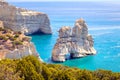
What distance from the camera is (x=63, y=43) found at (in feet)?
160

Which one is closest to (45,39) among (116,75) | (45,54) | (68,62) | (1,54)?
(45,54)

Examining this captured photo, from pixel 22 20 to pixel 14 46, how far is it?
1173 inches

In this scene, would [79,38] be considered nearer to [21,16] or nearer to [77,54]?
[77,54]

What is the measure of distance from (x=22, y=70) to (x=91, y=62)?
80.3ft

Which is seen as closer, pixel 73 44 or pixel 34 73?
pixel 34 73

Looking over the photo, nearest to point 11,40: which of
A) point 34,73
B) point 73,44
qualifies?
point 73,44

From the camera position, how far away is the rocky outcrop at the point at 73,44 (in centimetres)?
4778

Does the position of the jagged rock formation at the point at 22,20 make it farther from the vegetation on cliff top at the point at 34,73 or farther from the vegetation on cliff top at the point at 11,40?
the vegetation on cliff top at the point at 34,73

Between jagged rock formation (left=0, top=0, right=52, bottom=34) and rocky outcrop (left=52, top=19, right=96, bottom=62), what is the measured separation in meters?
20.9

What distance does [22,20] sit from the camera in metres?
71.6

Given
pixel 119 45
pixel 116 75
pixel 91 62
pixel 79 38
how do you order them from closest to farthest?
1. pixel 116 75
2. pixel 91 62
3. pixel 79 38
4. pixel 119 45

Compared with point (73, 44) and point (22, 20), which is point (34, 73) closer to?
point (73, 44)

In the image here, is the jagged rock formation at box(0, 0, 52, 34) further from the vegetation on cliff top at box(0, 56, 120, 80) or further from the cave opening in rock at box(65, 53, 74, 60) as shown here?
the vegetation on cliff top at box(0, 56, 120, 80)


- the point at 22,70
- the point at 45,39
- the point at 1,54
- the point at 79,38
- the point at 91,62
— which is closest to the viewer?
the point at 22,70
